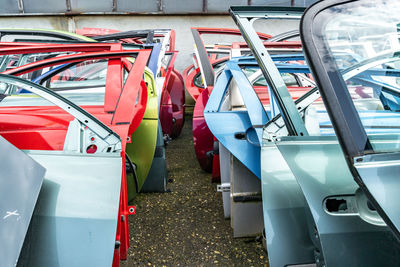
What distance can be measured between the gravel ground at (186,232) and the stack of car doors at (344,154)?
2.65 feet

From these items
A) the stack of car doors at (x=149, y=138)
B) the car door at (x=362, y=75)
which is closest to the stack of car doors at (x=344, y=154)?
the car door at (x=362, y=75)

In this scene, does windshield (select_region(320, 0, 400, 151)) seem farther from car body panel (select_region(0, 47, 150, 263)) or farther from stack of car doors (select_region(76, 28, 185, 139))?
stack of car doors (select_region(76, 28, 185, 139))

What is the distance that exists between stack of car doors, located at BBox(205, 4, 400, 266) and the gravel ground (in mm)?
807

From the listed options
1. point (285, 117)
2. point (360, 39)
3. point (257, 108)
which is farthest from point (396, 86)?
point (257, 108)

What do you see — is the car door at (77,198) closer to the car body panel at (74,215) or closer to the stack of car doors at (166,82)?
the car body panel at (74,215)

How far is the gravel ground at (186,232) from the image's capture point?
7.47 ft

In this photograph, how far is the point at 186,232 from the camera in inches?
103

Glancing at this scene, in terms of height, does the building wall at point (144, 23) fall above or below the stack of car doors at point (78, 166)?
above

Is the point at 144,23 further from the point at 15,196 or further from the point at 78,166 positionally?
the point at 15,196

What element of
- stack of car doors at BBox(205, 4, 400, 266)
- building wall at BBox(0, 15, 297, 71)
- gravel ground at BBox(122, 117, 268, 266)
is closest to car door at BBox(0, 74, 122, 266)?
stack of car doors at BBox(205, 4, 400, 266)

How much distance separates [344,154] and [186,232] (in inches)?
70.3

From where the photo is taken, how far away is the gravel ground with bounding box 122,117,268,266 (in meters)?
2.28

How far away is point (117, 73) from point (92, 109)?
32 cm

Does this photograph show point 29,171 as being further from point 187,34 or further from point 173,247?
point 187,34
